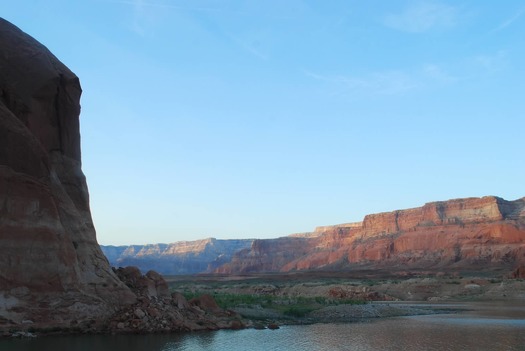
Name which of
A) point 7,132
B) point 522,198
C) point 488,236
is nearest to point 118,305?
point 7,132

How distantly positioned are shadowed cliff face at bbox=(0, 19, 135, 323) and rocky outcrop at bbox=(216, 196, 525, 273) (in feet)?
312

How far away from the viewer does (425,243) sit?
138 m

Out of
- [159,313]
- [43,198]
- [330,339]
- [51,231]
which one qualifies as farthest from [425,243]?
[43,198]

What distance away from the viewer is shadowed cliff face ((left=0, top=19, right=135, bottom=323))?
25.0 m

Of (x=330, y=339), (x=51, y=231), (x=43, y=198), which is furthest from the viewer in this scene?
(x=330, y=339)

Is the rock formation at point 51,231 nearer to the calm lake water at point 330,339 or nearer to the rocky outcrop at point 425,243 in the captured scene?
the calm lake water at point 330,339

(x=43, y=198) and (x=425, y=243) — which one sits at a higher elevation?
(x=425, y=243)

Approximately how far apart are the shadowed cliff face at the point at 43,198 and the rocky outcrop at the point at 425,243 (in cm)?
9496

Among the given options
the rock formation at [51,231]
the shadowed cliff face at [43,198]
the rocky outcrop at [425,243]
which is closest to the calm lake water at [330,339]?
the rock formation at [51,231]

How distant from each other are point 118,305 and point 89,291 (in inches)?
67.4

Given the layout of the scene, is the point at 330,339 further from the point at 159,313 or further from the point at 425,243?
the point at 425,243

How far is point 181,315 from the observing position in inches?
1164

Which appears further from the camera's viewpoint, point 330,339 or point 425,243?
point 425,243

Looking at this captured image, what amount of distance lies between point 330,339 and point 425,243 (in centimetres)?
11664
